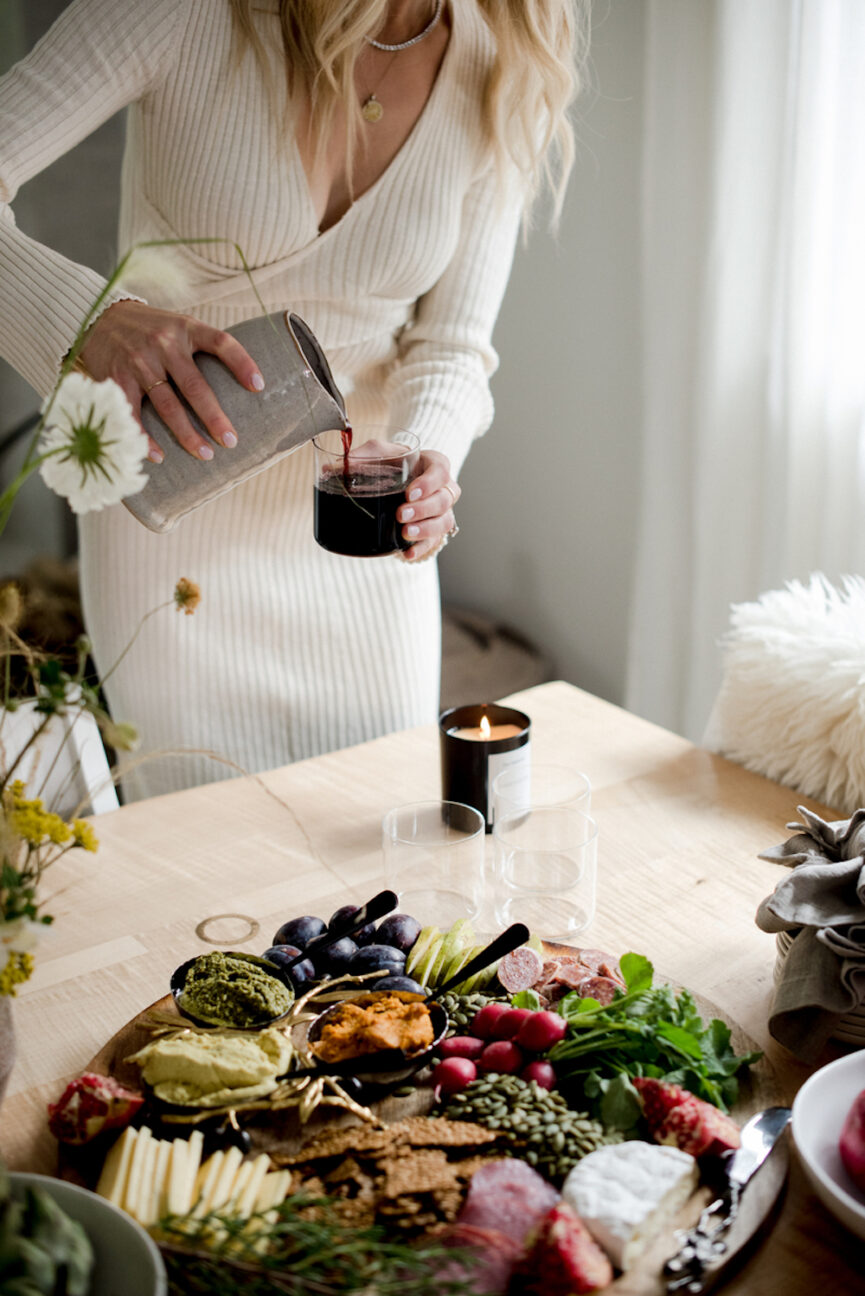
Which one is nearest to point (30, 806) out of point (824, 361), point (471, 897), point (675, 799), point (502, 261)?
point (471, 897)

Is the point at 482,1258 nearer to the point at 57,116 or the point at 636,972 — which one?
the point at 636,972

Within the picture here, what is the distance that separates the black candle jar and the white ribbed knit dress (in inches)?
15.4

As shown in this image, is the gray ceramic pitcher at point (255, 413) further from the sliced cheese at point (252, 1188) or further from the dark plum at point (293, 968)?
the sliced cheese at point (252, 1188)

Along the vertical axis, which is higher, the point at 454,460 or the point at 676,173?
the point at 676,173

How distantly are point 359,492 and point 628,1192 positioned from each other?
0.63 metres

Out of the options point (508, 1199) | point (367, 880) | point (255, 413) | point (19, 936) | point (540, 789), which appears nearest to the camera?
point (19, 936)

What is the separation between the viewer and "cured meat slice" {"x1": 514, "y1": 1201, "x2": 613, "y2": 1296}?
2.10ft

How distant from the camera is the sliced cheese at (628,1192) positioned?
2.18 ft

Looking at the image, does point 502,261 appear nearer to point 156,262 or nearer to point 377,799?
point 377,799

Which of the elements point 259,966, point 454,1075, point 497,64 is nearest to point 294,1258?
point 454,1075

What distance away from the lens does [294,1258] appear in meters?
0.65

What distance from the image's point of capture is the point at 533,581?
9.73 ft

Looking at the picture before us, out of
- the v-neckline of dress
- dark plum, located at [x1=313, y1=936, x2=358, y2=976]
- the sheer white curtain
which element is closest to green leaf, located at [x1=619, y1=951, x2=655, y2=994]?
dark plum, located at [x1=313, y1=936, x2=358, y2=976]

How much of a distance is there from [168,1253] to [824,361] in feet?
5.88
